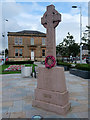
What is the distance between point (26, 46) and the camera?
3956cm

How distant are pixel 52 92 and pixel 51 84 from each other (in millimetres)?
275

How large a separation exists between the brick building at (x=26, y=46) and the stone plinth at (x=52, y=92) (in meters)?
34.8

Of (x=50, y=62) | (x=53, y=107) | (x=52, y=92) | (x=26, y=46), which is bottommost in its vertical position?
(x=53, y=107)

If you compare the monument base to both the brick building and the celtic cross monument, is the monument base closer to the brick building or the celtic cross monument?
the celtic cross monument

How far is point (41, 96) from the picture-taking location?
4.29 meters

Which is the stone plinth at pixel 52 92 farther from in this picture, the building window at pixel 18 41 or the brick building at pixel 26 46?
the building window at pixel 18 41

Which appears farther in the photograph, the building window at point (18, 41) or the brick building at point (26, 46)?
the building window at point (18, 41)

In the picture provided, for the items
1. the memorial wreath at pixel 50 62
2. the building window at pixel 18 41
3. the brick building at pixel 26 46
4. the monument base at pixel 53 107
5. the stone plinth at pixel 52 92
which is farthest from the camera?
the building window at pixel 18 41

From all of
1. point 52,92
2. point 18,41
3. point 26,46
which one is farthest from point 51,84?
point 18,41

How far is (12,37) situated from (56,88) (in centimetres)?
3720

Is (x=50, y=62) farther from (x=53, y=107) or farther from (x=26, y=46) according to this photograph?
(x=26, y=46)

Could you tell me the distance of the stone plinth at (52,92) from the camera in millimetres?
3932

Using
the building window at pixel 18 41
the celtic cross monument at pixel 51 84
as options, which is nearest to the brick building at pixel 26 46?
the building window at pixel 18 41

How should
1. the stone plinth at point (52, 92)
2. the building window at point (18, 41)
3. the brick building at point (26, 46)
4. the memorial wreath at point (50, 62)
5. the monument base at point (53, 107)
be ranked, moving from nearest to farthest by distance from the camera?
the monument base at point (53, 107) < the stone plinth at point (52, 92) < the memorial wreath at point (50, 62) < the brick building at point (26, 46) < the building window at point (18, 41)
